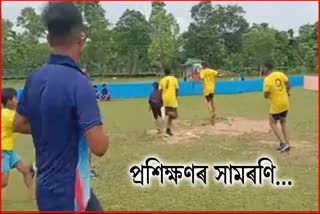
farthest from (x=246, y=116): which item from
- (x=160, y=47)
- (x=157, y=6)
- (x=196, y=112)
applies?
(x=157, y=6)

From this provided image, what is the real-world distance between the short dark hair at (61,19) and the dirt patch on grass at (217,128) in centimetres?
854

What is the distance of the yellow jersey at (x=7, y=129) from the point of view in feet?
17.9

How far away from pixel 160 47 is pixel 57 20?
168 ft

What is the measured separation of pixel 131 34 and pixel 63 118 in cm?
5517

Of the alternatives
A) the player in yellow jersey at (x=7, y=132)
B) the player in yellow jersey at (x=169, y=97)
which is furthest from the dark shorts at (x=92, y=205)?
the player in yellow jersey at (x=169, y=97)

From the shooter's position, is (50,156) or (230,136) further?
(230,136)

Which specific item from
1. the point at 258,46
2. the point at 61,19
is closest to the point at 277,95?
the point at 61,19

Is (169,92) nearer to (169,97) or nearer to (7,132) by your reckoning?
(169,97)

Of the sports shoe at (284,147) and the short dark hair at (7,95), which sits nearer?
the short dark hair at (7,95)

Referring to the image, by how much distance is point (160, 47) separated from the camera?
53.5 m

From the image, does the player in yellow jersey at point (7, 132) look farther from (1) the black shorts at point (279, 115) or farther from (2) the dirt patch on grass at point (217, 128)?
(2) the dirt patch on grass at point (217, 128)

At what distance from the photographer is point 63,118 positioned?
8.33 ft

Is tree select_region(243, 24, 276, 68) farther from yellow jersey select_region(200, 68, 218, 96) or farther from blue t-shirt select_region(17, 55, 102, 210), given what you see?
blue t-shirt select_region(17, 55, 102, 210)

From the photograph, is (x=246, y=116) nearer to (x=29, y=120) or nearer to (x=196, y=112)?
(x=196, y=112)
